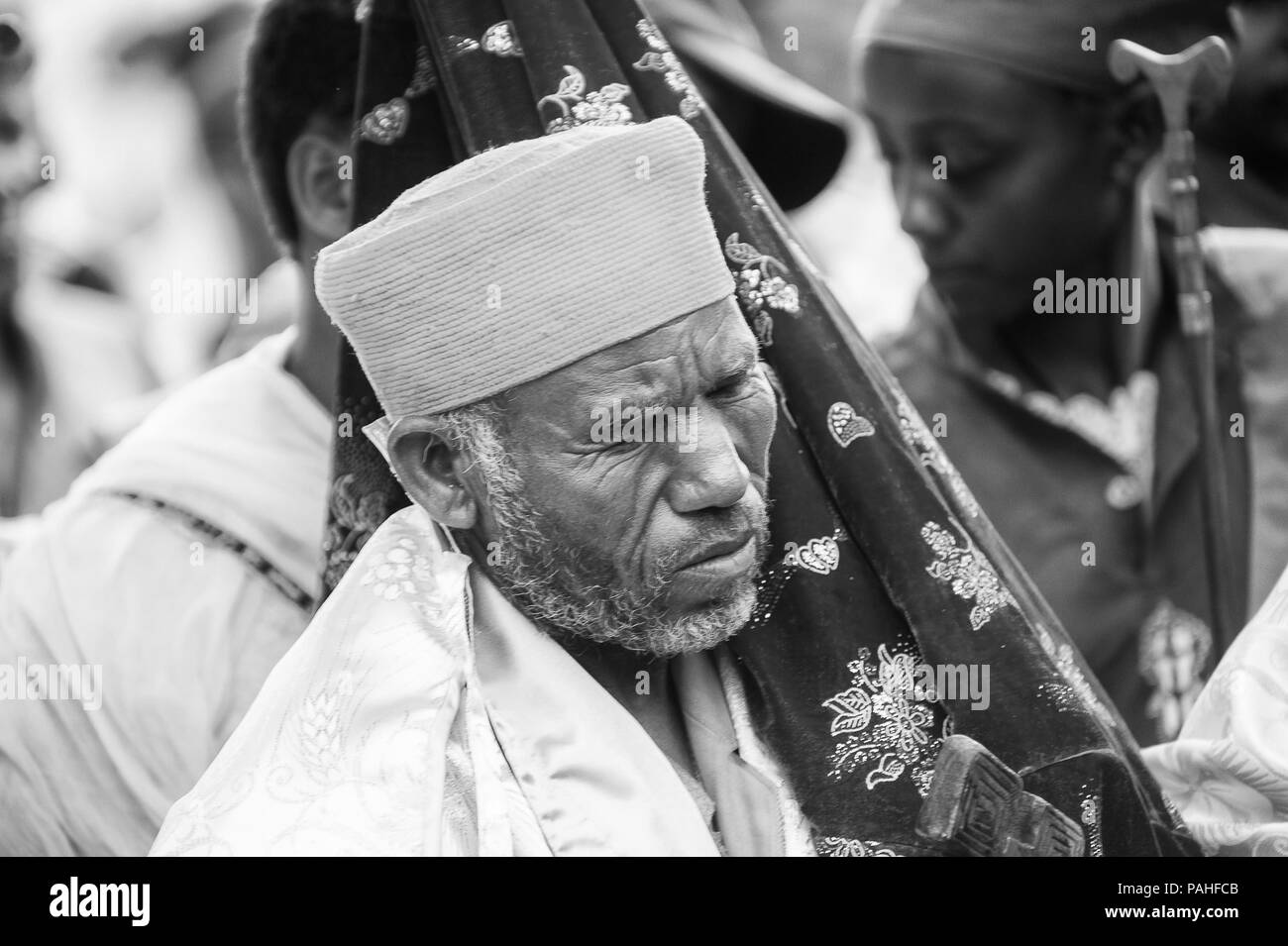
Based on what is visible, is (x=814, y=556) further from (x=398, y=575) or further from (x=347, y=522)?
(x=347, y=522)

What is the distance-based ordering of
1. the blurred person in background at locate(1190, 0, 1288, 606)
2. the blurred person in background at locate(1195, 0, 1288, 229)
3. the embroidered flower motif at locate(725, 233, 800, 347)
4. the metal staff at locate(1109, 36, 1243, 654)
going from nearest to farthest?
the embroidered flower motif at locate(725, 233, 800, 347) < the metal staff at locate(1109, 36, 1243, 654) < the blurred person in background at locate(1190, 0, 1288, 606) < the blurred person in background at locate(1195, 0, 1288, 229)

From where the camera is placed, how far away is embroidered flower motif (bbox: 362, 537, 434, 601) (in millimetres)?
2172

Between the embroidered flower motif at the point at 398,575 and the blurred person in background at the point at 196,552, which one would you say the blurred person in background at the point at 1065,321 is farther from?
the embroidered flower motif at the point at 398,575

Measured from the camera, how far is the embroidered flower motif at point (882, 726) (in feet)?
7.36

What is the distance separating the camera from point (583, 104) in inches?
92.2

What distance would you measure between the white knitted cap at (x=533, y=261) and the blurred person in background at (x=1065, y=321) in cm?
183

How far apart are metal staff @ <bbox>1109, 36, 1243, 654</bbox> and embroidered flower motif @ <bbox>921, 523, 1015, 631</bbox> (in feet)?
3.76

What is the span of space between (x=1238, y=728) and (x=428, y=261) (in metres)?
1.15

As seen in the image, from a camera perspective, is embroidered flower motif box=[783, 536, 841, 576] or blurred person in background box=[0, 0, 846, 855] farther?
blurred person in background box=[0, 0, 846, 855]

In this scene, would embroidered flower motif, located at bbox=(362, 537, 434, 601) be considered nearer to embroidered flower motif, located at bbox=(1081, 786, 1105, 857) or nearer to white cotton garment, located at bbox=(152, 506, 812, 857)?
white cotton garment, located at bbox=(152, 506, 812, 857)

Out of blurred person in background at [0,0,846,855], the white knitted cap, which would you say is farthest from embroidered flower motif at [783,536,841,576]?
blurred person in background at [0,0,846,855]

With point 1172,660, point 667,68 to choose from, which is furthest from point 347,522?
point 1172,660

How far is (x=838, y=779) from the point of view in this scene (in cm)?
223

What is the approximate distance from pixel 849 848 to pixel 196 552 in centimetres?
134
